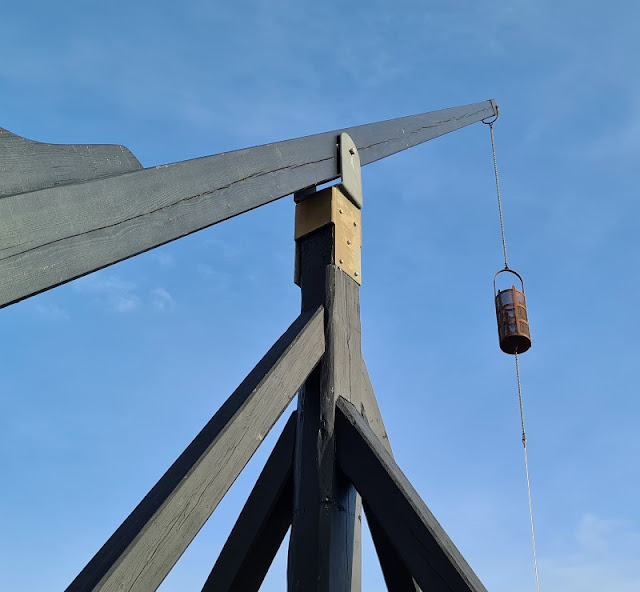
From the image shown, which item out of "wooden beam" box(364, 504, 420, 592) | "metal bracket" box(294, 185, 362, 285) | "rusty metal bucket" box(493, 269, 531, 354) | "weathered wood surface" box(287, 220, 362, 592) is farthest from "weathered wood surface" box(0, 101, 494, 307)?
"rusty metal bucket" box(493, 269, 531, 354)

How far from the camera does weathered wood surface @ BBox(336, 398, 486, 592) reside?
6.07ft

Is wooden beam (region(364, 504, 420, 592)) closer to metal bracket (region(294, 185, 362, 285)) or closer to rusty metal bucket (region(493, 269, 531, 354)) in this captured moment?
metal bracket (region(294, 185, 362, 285))

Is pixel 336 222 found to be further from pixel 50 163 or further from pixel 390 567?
pixel 50 163

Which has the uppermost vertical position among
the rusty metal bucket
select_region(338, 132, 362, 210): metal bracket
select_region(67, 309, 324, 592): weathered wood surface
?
the rusty metal bucket

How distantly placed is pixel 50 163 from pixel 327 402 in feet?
3.93

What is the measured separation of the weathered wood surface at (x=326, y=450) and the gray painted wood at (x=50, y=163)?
1.02m

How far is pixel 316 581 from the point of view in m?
1.97

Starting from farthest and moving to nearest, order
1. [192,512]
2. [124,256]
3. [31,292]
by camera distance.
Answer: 1. [192,512]
2. [124,256]
3. [31,292]

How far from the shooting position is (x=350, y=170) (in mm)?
2582

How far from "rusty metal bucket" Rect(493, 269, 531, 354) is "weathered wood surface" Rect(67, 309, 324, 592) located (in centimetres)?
183

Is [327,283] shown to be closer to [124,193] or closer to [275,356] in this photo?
[275,356]

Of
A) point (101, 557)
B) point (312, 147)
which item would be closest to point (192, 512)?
point (101, 557)

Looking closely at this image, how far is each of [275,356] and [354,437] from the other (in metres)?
0.34

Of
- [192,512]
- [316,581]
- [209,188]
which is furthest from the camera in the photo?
[316,581]
